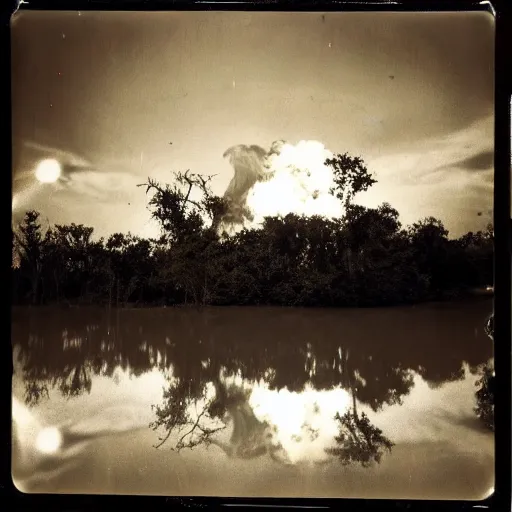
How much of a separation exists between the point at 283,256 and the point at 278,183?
21 centimetres

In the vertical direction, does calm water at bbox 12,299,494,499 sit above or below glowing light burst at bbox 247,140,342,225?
below

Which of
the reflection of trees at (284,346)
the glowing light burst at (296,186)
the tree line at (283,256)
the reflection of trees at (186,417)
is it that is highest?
the glowing light burst at (296,186)

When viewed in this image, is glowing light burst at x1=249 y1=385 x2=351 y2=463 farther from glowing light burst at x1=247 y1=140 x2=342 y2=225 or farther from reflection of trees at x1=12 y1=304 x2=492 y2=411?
glowing light burst at x1=247 y1=140 x2=342 y2=225

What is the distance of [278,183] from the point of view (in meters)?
1.39

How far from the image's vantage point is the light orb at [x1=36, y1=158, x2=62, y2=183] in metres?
1.41

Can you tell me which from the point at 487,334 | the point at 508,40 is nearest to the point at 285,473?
the point at 487,334

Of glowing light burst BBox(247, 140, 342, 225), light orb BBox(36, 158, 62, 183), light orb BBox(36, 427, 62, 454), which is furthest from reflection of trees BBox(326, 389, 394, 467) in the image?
light orb BBox(36, 158, 62, 183)

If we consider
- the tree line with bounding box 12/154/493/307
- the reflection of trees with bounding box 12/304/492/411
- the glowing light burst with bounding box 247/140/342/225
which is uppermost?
the glowing light burst with bounding box 247/140/342/225

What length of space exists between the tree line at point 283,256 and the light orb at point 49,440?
412 mm

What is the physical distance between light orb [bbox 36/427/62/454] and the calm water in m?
0.05

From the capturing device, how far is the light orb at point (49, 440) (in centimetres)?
141

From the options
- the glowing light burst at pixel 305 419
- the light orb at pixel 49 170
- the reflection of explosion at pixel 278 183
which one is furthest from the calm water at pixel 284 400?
the light orb at pixel 49 170

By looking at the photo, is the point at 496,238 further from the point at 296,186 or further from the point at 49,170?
the point at 49,170

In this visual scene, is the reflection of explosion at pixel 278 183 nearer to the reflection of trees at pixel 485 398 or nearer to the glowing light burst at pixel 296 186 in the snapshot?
the glowing light burst at pixel 296 186
